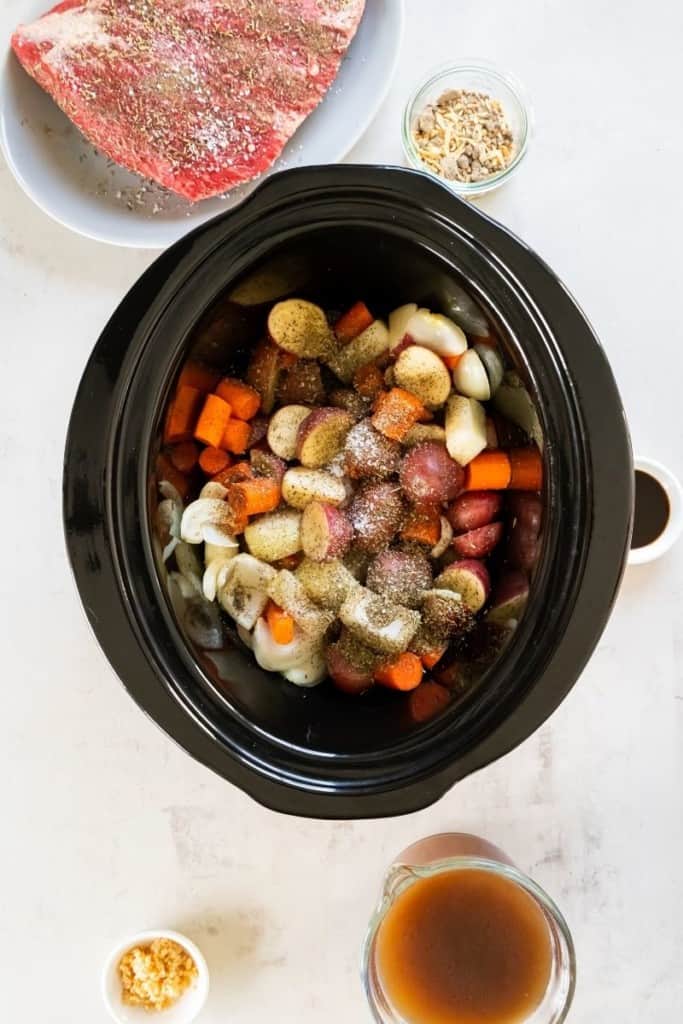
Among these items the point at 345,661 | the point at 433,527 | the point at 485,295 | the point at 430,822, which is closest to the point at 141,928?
the point at 430,822

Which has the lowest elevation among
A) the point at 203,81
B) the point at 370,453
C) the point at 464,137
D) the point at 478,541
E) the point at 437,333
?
the point at 478,541

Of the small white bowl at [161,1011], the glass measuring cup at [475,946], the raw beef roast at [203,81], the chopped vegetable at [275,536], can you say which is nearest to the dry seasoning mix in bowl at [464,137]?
the raw beef roast at [203,81]

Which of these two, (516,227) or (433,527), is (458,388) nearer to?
(433,527)

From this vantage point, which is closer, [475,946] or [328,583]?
[328,583]

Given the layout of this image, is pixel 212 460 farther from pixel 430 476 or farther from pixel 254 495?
pixel 430 476

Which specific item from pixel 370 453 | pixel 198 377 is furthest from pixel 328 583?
pixel 198 377

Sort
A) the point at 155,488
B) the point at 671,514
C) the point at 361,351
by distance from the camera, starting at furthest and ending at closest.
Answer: the point at 671,514 → the point at 361,351 → the point at 155,488

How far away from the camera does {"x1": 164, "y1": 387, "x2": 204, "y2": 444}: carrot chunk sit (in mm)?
1026

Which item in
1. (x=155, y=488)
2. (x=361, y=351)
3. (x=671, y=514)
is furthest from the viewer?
(x=671, y=514)

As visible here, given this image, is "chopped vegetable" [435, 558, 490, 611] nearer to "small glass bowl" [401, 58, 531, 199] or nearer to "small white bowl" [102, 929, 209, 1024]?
"small glass bowl" [401, 58, 531, 199]

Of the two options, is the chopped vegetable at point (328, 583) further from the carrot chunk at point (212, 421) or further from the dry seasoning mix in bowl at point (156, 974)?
the dry seasoning mix in bowl at point (156, 974)

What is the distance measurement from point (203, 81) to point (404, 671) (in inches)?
28.8

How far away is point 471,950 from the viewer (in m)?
1.17

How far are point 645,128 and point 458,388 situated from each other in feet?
Result: 1.49
